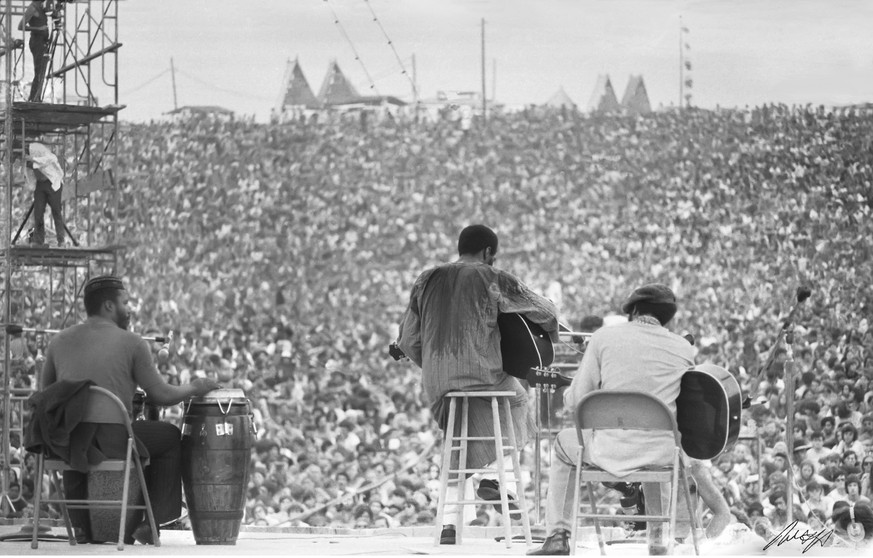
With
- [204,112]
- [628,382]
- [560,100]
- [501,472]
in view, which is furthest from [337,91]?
[628,382]

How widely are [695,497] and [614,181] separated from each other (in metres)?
19.9

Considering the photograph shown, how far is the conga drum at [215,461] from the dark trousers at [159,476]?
0.05 meters

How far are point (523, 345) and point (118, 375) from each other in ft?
4.92

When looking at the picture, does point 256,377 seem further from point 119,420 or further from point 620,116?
point 119,420

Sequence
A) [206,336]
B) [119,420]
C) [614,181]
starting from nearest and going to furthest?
[119,420], [206,336], [614,181]

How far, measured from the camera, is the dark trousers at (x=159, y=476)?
18.0ft

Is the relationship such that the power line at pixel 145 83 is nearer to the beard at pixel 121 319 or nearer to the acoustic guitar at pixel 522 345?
the beard at pixel 121 319

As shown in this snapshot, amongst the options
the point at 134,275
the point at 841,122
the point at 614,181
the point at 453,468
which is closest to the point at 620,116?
the point at 614,181

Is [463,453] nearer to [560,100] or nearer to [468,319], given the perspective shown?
[468,319]

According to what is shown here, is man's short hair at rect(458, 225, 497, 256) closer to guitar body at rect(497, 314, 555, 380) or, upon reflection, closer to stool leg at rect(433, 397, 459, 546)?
guitar body at rect(497, 314, 555, 380)

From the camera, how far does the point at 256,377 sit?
1844cm

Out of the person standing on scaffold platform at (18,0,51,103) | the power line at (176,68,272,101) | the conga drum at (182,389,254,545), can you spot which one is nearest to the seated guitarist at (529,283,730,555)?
the conga drum at (182,389,254,545)

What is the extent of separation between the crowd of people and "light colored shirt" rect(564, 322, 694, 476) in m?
9.34
